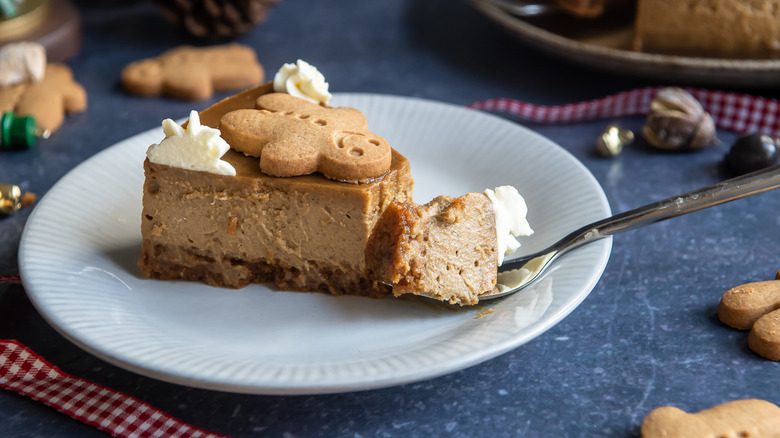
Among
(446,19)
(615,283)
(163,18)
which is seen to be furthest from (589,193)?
(163,18)

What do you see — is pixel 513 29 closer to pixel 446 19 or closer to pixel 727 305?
pixel 446 19

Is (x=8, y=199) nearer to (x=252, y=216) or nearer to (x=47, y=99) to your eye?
(x=47, y=99)

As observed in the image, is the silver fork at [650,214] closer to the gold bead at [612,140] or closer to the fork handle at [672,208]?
the fork handle at [672,208]

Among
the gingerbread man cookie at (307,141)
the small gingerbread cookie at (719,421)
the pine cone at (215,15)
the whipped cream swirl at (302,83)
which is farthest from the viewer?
the pine cone at (215,15)

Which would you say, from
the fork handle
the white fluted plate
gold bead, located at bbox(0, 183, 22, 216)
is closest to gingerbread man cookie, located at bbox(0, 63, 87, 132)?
gold bead, located at bbox(0, 183, 22, 216)

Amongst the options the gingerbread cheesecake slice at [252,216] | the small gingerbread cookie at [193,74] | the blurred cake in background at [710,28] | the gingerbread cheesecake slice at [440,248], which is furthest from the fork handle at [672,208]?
the small gingerbread cookie at [193,74]
